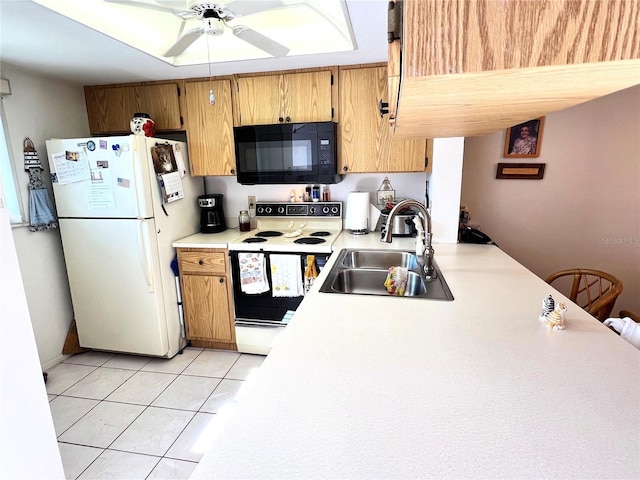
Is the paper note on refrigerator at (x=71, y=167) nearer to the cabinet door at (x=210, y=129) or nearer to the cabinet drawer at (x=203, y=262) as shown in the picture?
the cabinet door at (x=210, y=129)

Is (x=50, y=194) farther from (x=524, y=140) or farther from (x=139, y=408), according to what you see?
(x=524, y=140)

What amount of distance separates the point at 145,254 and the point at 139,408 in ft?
3.25

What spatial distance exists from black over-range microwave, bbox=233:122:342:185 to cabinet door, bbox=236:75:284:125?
12 cm

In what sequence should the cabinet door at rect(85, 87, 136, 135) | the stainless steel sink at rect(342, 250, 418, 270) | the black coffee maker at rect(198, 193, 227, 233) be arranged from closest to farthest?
the stainless steel sink at rect(342, 250, 418, 270)
the cabinet door at rect(85, 87, 136, 135)
the black coffee maker at rect(198, 193, 227, 233)

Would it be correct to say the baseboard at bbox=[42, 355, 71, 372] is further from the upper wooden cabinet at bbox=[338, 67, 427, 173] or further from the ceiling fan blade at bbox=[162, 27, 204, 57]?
the upper wooden cabinet at bbox=[338, 67, 427, 173]

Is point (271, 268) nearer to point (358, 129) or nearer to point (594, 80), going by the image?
point (358, 129)

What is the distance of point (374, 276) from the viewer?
1.73 metres

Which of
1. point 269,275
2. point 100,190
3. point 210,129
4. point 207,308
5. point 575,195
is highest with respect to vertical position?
point 210,129

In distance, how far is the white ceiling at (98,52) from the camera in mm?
1500

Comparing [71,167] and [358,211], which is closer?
[71,167]

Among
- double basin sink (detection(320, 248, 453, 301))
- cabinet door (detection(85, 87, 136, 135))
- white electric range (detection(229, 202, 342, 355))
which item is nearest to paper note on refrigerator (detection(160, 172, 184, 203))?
white electric range (detection(229, 202, 342, 355))

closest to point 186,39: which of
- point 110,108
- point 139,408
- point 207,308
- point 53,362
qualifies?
point 110,108

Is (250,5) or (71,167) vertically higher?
(250,5)

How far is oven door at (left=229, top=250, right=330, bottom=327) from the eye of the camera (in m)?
2.39
